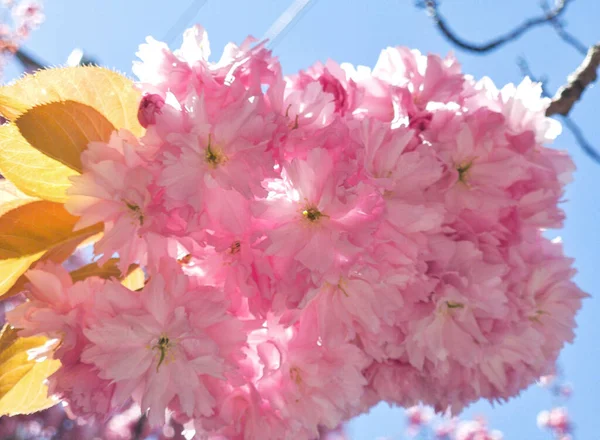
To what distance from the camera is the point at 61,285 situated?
1.73 ft

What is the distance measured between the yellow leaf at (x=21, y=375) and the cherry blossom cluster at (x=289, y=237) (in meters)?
0.09

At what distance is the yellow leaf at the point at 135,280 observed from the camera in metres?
0.62

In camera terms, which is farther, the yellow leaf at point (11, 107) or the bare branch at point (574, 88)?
the bare branch at point (574, 88)

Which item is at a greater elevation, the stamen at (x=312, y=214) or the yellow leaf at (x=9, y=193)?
the stamen at (x=312, y=214)

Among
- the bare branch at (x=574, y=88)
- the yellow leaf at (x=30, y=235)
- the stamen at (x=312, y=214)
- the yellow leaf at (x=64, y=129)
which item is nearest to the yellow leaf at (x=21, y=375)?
the yellow leaf at (x=30, y=235)

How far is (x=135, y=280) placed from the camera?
0.63 metres

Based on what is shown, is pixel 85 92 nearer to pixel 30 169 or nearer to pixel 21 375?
pixel 30 169

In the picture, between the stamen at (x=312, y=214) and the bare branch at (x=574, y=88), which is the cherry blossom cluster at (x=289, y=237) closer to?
the stamen at (x=312, y=214)

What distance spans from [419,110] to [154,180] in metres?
0.29

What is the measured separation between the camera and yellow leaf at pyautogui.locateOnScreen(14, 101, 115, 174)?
0.55m

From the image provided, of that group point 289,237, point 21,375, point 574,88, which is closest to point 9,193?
point 21,375

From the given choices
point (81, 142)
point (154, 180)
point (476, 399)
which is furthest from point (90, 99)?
point (476, 399)

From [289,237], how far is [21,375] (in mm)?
374

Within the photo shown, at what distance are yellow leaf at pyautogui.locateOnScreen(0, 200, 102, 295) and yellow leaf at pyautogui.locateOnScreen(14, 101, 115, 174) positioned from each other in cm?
6
